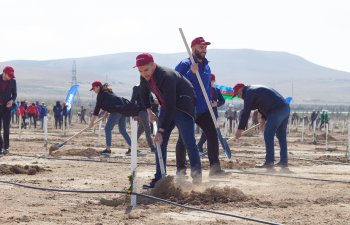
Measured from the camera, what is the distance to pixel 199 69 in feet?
37.0

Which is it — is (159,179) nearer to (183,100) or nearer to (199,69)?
(183,100)

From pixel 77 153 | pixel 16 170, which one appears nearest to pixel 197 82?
pixel 16 170

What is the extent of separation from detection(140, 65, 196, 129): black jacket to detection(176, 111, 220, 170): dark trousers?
1163 mm

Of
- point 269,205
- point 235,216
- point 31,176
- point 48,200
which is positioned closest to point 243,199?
point 269,205

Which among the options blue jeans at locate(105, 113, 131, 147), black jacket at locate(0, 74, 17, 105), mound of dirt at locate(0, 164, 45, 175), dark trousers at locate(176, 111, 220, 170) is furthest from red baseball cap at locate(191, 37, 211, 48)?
blue jeans at locate(105, 113, 131, 147)

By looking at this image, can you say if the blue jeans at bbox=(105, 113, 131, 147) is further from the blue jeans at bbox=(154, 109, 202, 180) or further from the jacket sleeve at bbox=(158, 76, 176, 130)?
the jacket sleeve at bbox=(158, 76, 176, 130)

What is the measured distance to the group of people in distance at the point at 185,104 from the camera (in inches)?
371

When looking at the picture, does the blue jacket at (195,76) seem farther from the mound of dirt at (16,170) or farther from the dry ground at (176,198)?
the mound of dirt at (16,170)

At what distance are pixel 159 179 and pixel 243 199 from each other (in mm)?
1530

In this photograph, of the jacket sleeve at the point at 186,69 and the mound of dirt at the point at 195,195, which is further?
the jacket sleeve at the point at 186,69

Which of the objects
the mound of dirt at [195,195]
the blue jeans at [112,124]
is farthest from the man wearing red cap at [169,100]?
the blue jeans at [112,124]

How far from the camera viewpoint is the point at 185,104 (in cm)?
971

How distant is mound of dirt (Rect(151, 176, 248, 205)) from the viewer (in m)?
8.56

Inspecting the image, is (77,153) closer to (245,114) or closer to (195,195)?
(245,114)
